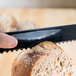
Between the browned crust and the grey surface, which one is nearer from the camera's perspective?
the browned crust

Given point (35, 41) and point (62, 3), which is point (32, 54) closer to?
point (35, 41)

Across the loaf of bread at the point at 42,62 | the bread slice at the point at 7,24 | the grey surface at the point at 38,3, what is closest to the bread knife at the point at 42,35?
the loaf of bread at the point at 42,62

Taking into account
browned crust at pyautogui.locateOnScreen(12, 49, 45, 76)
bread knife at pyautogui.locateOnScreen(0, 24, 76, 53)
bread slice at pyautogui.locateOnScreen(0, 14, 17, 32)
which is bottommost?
browned crust at pyautogui.locateOnScreen(12, 49, 45, 76)

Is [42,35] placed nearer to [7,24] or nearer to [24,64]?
[24,64]

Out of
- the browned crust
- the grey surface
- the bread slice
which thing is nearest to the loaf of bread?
the browned crust

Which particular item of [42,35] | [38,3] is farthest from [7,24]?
[38,3]

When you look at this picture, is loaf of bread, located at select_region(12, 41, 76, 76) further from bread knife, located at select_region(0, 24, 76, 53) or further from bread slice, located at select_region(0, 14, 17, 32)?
bread slice, located at select_region(0, 14, 17, 32)
